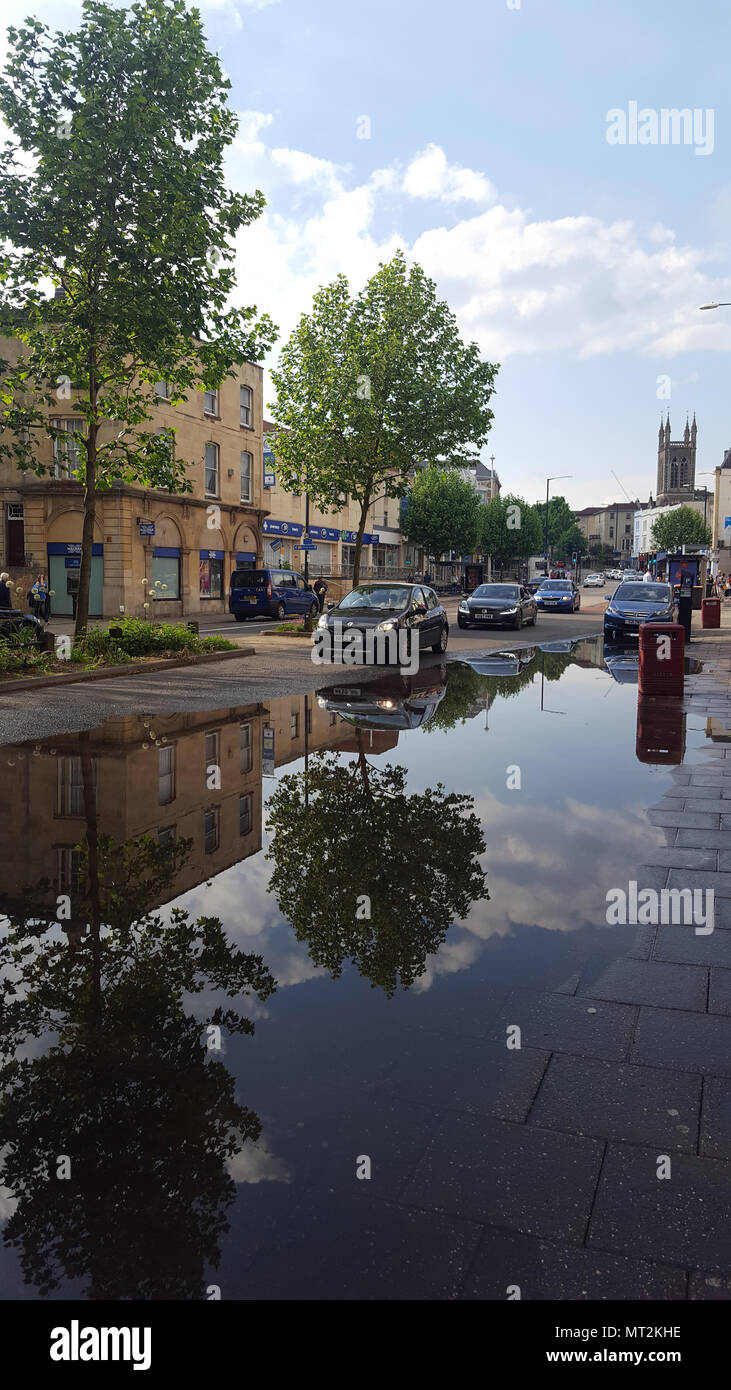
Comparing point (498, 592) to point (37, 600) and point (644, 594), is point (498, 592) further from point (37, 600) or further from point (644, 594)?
point (37, 600)

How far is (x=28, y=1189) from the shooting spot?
8.79ft

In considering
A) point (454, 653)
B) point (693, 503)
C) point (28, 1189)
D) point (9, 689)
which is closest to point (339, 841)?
point (28, 1189)

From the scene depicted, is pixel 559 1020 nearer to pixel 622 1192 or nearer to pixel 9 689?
pixel 622 1192

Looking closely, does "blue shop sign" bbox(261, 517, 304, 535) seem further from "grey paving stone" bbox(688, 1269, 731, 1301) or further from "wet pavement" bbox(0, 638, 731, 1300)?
"grey paving stone" bbox(688, 1269, 731, 1301)

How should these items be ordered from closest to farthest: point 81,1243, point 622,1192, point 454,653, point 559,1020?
point 81,1243
point 622,1192
point 559,1020
point 454,653

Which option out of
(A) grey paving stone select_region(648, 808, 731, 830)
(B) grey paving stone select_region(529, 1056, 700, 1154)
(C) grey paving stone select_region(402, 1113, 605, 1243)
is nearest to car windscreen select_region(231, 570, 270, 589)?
(A) grey paving stone select_region(648, 808, 731, 830)

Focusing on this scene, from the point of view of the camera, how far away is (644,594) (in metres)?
25.8

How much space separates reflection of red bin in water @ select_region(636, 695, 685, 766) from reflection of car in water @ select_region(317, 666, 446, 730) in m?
2.70

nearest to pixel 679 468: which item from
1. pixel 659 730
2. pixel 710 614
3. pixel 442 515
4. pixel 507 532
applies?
pixel 507 532

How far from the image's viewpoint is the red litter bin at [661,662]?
1391 centimetres

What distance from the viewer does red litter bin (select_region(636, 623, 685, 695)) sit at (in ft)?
45.6

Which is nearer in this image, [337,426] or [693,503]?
[337,426]

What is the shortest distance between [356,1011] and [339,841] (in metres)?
2.46
